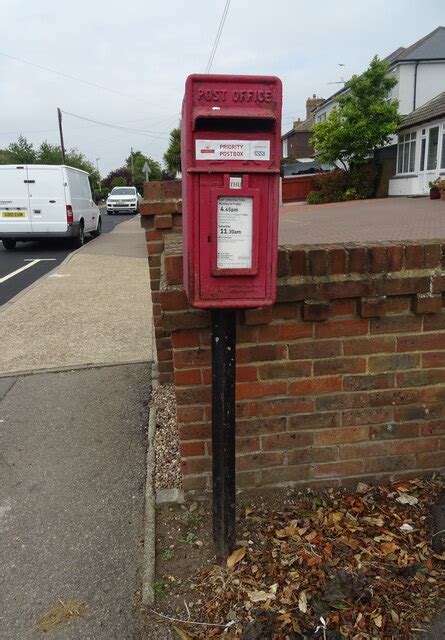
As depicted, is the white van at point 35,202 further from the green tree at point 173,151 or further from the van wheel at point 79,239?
the green tree at point 173,151

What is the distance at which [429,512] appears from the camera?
101 inches

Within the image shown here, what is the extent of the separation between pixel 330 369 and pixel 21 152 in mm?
42998

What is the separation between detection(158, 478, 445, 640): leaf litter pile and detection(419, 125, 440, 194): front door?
69.4 ft

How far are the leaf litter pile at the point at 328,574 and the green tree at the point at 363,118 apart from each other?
2234 centimetres

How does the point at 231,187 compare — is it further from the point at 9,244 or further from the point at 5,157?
the point at 5,157

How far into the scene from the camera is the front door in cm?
2145

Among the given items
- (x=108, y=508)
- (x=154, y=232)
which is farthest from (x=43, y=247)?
(x=108, y=508)

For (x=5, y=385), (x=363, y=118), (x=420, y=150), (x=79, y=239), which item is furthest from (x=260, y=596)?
(x=420, y=150)

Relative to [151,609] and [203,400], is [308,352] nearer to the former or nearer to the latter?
[203,400]

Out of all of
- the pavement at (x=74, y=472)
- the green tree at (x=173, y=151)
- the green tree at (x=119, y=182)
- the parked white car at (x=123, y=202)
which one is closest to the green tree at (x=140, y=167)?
the green tree at (x=119, y=182)

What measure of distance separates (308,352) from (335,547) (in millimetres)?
875

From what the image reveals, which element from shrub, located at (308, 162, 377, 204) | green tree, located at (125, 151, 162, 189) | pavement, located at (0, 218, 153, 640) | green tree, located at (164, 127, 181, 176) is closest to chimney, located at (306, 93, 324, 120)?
green tree, located at (164, 127, 181, 176)

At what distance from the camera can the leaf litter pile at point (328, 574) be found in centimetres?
199

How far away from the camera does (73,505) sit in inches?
113
